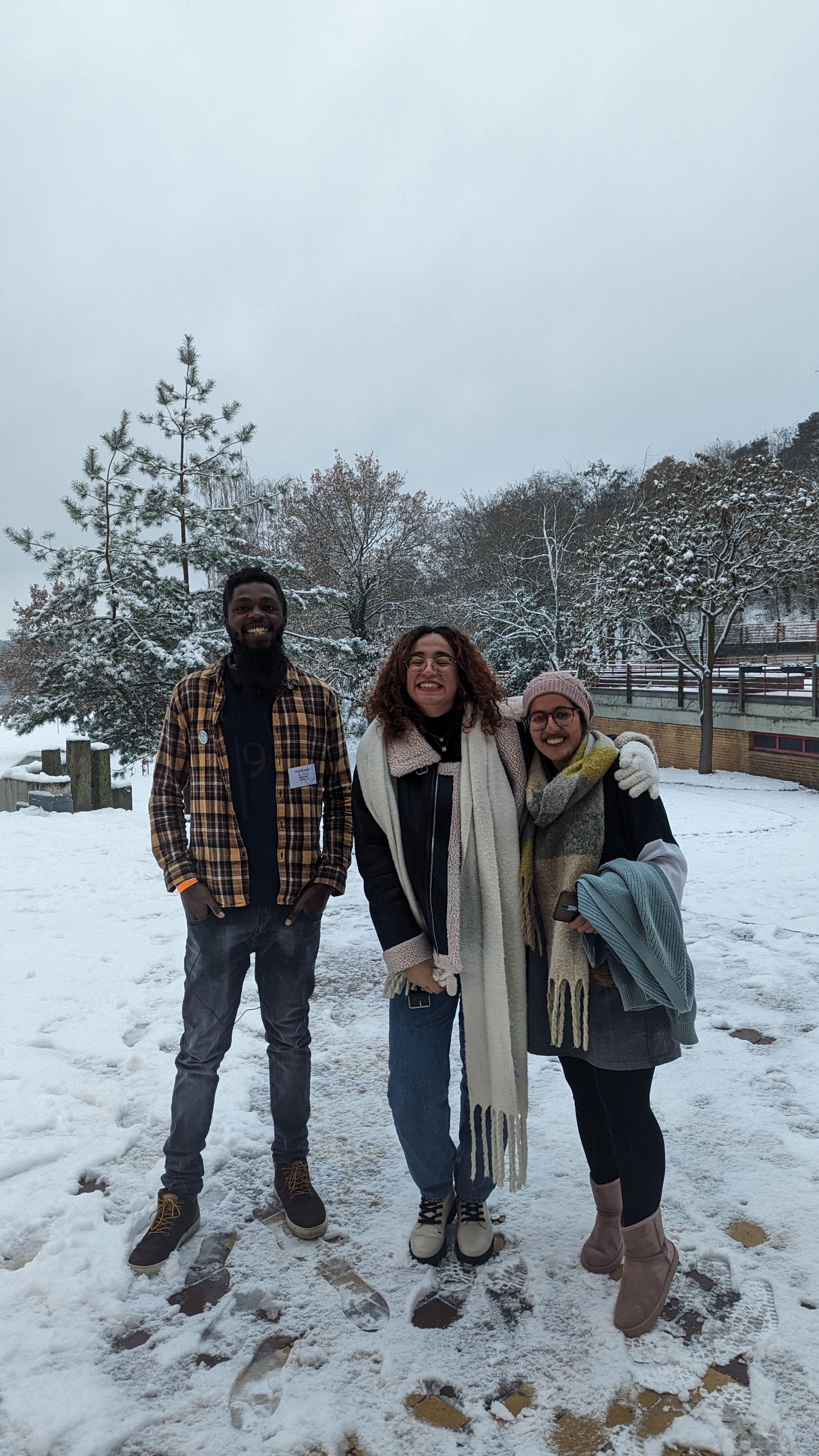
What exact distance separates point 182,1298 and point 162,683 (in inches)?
457

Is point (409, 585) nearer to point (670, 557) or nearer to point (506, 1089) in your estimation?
point (670, 557)

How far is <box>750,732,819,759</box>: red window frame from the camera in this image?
15.1 m

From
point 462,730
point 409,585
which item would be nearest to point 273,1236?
point 462,730

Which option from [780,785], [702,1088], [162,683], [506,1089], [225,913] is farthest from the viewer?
[780,785]

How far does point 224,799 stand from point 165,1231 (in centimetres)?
135

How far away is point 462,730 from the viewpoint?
2301 mm

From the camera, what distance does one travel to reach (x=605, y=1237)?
230cm

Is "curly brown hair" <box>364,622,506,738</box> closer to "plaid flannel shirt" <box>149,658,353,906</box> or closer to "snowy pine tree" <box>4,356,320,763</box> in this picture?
"plaid flannel shirt" <box>149,658,353,906</box>

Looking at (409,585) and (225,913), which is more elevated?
(409,585)

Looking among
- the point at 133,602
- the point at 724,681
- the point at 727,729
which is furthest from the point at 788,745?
the point at 133,602

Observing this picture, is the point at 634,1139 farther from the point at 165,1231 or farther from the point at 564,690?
the point at 165,1231

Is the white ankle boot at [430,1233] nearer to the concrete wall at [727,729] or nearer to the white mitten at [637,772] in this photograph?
the white mitten at [637,772]

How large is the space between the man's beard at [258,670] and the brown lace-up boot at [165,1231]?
162cm

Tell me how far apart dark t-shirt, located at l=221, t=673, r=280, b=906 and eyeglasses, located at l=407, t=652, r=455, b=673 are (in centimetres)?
56
